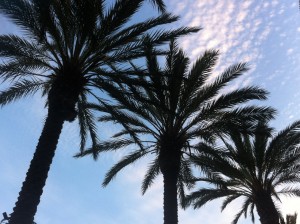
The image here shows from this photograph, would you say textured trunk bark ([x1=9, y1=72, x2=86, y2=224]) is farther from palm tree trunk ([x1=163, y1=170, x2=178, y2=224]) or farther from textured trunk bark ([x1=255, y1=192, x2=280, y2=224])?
textured trunk bark ([x1=255, y1=192, x2=280, y2=224])

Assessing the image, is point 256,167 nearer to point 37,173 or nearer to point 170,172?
point 170,172

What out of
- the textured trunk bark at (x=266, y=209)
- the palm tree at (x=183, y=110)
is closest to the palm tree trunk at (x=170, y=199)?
the palm tree at (x=183, y=110)

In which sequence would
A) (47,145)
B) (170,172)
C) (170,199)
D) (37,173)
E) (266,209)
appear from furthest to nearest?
(266,209) → (170,172) → (170,199) → (47,145) → (37,173)

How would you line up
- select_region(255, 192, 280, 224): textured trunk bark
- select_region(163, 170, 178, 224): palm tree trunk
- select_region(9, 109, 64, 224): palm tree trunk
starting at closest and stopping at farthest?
select_region(9, 109, 64, 224): palm tree trunk, select_region(163, 170, 178, 224): palm tree trunk, select_region(255, 192, 280, 224): textured trunk bark

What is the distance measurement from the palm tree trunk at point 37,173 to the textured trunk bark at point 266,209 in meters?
8.97

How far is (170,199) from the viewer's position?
11.8 metres

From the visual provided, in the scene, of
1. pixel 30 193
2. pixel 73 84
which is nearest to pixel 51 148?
pixel 30 193

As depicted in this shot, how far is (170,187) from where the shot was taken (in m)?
12.1

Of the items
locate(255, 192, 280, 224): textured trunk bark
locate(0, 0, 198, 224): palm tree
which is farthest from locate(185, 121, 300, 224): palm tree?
locate(0, 0, 198, 224): palm tree

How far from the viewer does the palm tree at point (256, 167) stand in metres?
13.9

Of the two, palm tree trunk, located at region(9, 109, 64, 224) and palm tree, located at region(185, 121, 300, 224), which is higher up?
palm tree, located at region(185, 121, 300, 224)

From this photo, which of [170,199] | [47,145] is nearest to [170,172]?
[170,199]

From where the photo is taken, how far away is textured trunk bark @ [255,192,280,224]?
46.1 feet

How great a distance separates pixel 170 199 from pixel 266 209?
15.6ft
